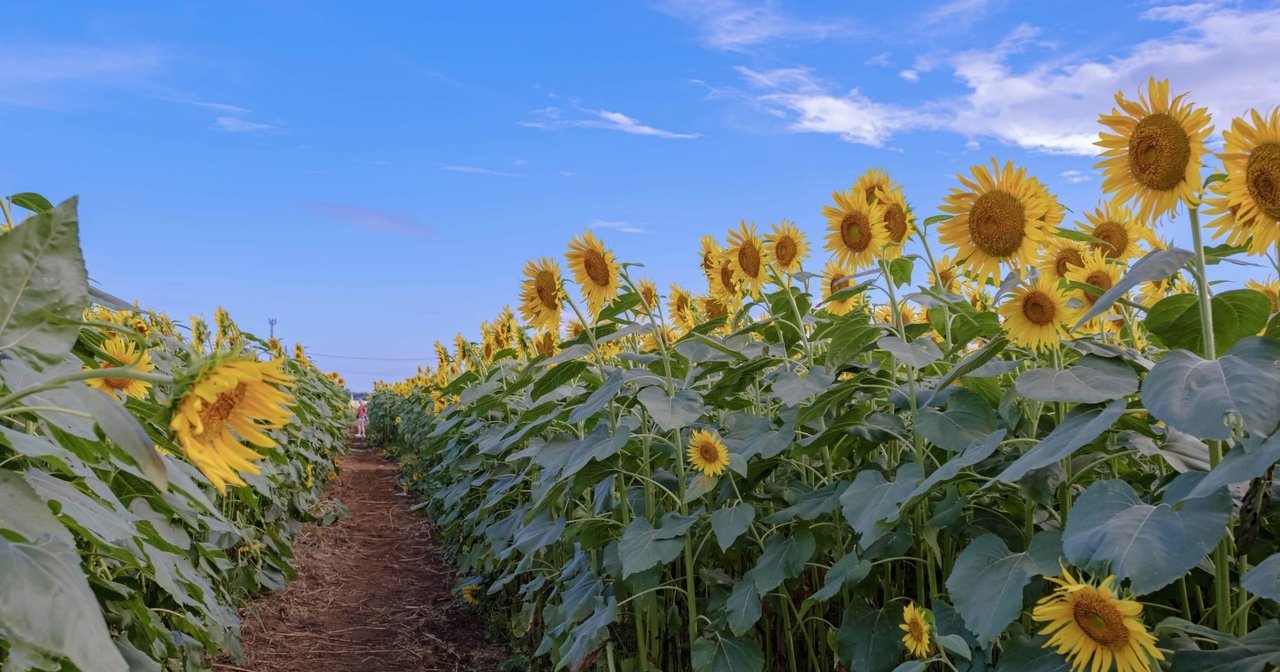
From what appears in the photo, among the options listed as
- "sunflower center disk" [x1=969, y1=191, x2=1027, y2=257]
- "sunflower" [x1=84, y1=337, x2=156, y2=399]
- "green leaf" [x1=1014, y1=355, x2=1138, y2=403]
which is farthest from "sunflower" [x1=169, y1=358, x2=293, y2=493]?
"sunflower center disk" [x1=969, y1=191, x2=1027, y2=257]

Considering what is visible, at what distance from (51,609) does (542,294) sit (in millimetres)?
2513

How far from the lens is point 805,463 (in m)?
3.09

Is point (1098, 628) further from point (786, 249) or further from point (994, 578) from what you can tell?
point (786, 249)

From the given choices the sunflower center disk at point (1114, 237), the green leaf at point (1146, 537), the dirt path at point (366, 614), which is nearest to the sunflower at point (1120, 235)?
the sunflower center disk at point (1114, 237)

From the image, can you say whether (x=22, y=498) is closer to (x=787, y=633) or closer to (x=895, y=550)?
(x=895, y=550)

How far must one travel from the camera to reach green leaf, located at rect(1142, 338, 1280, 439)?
152 cm

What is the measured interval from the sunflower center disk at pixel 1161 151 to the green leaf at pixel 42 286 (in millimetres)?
2064

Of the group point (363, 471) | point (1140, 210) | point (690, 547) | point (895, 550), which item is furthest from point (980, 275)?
point (363, 471)

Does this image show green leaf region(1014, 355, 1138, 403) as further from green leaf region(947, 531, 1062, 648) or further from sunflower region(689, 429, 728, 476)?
sunflower region(689, 429, 728, 476)

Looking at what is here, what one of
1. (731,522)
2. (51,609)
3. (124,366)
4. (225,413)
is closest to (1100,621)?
(731,522)

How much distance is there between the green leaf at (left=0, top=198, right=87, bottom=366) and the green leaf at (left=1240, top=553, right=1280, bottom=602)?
180 cm

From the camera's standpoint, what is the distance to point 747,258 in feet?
12.0

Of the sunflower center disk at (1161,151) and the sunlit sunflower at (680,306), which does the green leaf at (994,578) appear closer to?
the sunflower center disk at (1161,151)

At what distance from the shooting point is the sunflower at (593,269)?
349 cm
